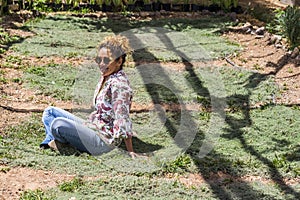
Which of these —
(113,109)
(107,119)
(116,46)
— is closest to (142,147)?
(107,119)

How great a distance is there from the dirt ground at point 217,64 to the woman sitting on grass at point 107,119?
444mm

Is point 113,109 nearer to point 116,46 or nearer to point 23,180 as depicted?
point 116,46

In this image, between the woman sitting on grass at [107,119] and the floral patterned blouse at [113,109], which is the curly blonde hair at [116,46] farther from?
the floral patterned blouse at [113,109]

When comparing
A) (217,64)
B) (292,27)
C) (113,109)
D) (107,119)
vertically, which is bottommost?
(217,64)

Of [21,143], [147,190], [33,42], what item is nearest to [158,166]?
[147,190]

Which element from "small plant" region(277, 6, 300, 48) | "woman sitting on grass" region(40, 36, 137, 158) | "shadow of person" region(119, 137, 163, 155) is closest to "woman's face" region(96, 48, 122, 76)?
"woman sitting on grass" region(40, 36, 137, 158)

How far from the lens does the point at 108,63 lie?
5246 mm

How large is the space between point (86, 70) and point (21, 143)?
2681 mm

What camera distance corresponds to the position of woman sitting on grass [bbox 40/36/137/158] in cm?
516

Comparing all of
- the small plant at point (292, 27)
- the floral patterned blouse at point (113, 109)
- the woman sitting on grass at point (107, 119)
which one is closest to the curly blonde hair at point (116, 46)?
the woman sitting on grass at point (107, 119)

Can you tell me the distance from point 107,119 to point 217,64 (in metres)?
3.36

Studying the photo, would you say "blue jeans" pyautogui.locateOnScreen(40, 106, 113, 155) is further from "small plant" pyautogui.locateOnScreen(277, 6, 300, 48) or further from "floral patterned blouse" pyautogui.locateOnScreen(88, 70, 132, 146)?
"small plant" pyautogui.locateOnScreen(277, 6, 300, 48)

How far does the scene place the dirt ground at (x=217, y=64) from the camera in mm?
4789

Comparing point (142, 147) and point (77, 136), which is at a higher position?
point (77, 136)
